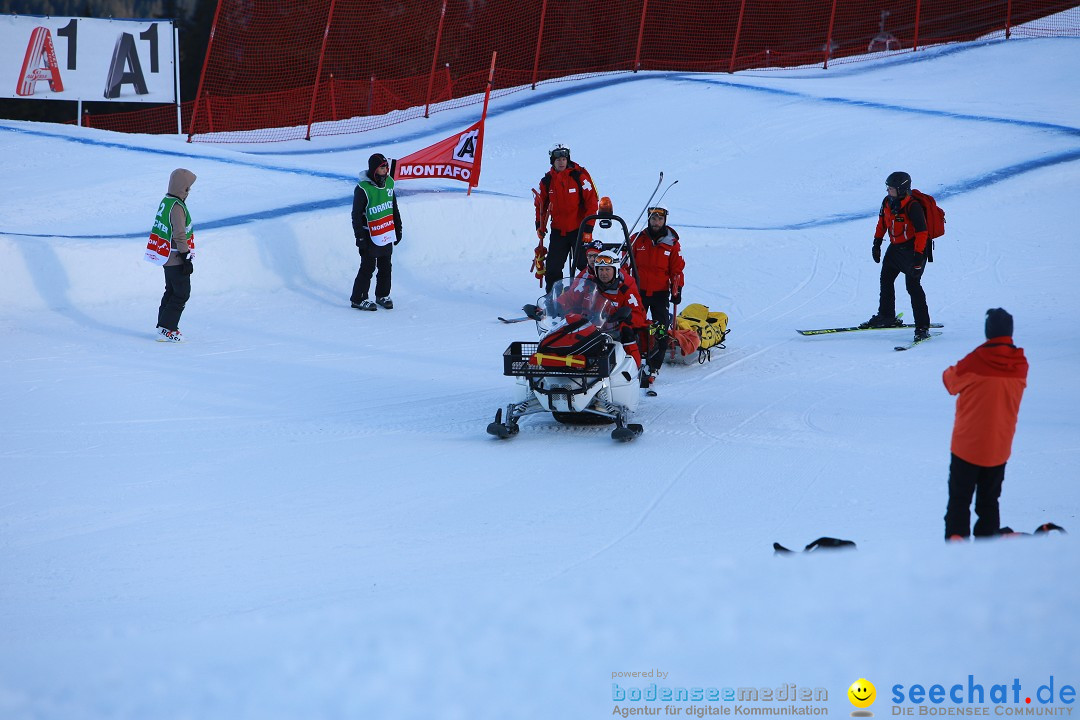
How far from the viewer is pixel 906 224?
9812 millimetres

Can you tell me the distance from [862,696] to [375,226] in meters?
Answer: 8.65

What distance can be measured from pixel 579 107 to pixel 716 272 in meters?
7.50

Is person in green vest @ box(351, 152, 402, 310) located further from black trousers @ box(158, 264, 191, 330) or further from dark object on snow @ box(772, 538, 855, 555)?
dark object on snow @ box(772, 538, 855, 555)

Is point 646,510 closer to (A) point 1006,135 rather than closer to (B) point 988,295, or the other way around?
(B) point 988,295

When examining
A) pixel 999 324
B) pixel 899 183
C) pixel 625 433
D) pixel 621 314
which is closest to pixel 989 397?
pixel 999 324

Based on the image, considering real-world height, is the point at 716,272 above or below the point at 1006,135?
below

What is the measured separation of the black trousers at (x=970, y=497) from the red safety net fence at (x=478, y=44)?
51.4 ft

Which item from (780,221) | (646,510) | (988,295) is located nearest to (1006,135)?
(780,221)

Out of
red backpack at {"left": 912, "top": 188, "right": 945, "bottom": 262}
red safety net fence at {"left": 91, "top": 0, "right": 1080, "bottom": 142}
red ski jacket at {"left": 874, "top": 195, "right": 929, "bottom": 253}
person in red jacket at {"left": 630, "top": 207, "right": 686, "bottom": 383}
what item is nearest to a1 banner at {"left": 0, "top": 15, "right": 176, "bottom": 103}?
red safety net fence at {"left": 91, "top": 0, "right": 1080, "bottom": 142}

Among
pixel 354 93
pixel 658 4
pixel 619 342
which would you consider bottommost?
pixel 619 342

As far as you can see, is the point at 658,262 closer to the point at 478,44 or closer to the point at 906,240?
the point at 906,240

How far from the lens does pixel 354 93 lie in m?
19.4

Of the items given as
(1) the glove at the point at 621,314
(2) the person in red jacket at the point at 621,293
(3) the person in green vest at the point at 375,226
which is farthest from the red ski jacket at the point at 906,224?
(3) the person in green vest at the point at 375,226

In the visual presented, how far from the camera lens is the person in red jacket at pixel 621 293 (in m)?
7.57
